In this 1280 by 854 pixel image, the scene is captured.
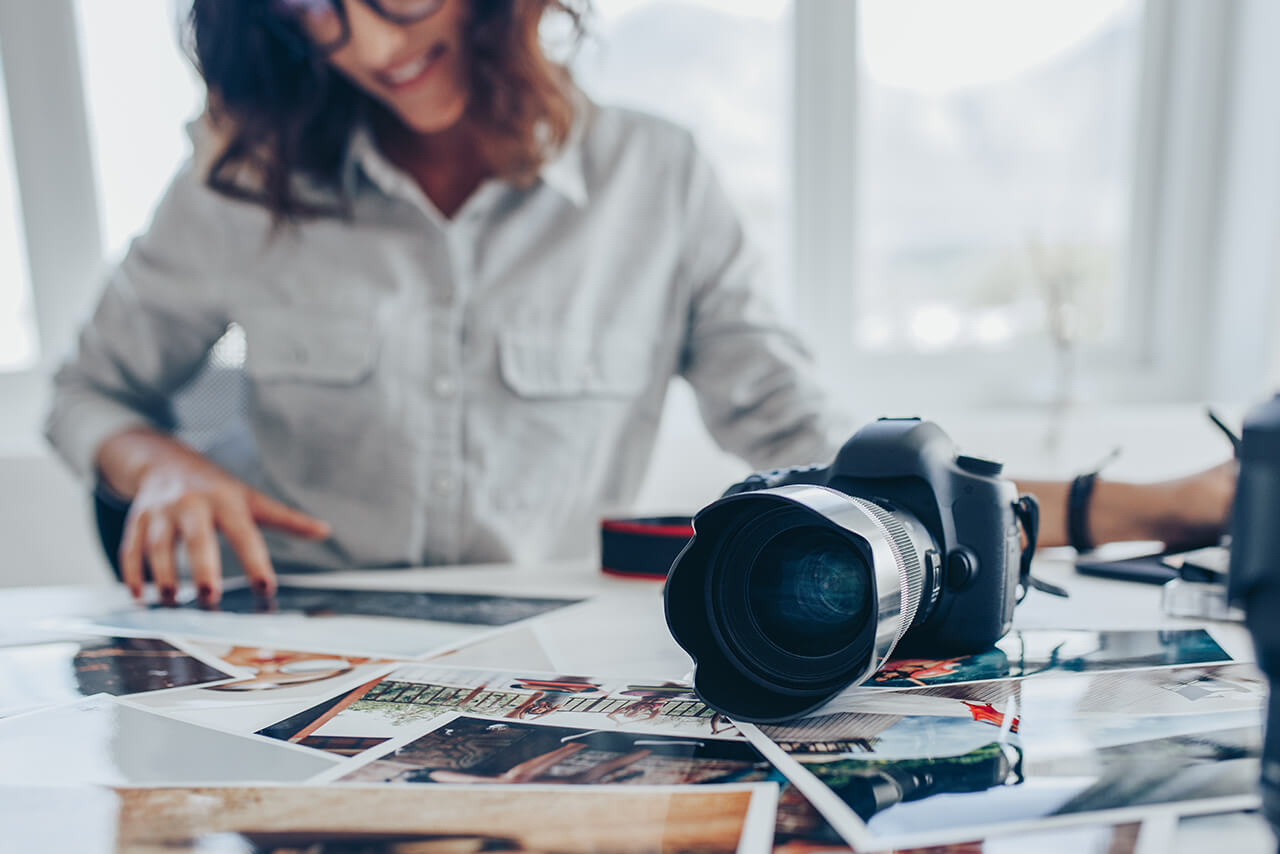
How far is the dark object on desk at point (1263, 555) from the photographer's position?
0.74ft

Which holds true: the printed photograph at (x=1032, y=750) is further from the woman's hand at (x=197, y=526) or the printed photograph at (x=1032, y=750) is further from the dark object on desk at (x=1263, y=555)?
the woman's hand at (x=197, y=526)

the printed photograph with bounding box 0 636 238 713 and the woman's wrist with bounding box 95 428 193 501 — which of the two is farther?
the woman's wrist with bounding box 95 428 193 501

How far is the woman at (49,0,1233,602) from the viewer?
33.7 inches

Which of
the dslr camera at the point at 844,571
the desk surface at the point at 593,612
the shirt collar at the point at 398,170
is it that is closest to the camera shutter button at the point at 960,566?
the dslr camera at the point at 844,571

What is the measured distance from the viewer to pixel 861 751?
1.07ft

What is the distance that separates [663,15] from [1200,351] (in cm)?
114

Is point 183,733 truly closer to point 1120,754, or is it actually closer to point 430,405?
point 1120,754

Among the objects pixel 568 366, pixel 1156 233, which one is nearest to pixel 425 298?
pixel 568 366

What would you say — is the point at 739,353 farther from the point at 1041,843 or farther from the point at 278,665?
the point at 1041,843

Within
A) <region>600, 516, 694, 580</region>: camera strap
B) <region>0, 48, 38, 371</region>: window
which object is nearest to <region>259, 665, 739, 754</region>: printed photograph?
<region>600, 516, 694, 580</region>: camera strap

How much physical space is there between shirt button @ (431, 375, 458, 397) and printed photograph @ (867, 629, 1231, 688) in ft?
1.79

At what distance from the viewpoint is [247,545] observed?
2.16ft

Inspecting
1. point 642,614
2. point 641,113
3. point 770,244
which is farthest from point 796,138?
point 642,614

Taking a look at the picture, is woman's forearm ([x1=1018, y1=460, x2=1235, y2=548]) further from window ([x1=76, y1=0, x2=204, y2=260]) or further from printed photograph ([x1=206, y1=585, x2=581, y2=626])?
window ([x1=76, y1=0, x2=204, y2=260])
